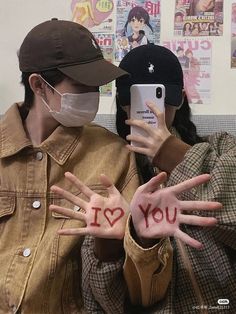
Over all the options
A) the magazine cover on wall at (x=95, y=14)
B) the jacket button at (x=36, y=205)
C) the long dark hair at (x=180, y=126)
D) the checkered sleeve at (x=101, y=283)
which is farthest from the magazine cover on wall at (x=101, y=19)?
the checkered sleeve at (x=101, y=283)

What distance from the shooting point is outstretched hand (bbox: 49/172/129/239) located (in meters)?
0.81

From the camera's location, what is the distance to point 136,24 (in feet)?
4.79

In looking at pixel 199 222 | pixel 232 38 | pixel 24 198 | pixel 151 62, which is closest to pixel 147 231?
pixel 199 222

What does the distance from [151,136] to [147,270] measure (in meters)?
0.29

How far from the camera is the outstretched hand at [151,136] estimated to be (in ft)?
3.24

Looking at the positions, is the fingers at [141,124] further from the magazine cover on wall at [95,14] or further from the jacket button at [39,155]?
the magazine cover on wall at [95,14]

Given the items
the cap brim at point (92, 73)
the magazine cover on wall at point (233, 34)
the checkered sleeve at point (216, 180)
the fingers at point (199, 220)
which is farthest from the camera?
the magazine cover on wall at point (233, 34)

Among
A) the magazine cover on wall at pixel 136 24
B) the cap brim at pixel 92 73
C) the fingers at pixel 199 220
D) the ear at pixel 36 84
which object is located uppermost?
the magazine cover on wall at pixel 136 24

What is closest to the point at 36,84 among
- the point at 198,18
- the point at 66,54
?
the point at 66,54

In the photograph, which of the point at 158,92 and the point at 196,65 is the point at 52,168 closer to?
the point at 158,92

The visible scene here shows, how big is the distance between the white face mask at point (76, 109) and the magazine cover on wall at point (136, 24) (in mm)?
494

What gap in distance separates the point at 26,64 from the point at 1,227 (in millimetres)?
350

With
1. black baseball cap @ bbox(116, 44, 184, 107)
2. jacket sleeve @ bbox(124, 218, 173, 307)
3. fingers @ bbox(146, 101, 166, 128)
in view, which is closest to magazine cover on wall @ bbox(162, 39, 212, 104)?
black baseball cap @ bbox(116, 44, 184, 107)

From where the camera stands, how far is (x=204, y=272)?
94 centimetres
